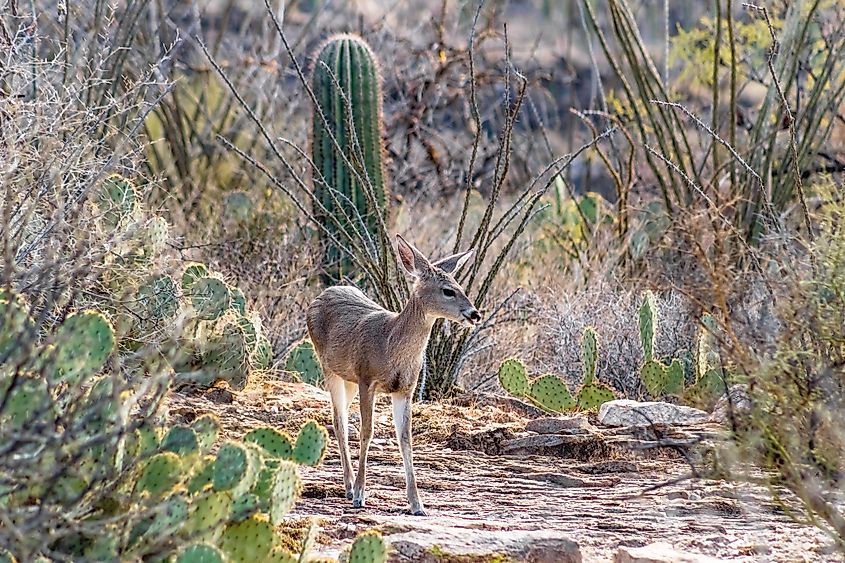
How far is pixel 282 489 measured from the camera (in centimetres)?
425

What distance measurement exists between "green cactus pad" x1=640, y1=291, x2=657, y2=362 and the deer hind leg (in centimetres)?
299

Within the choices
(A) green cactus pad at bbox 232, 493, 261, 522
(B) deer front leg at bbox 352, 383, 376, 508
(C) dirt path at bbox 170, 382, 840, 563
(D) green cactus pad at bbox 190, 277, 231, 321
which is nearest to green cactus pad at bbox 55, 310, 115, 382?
(A) green cactus pad at bbox 232, 493, 261, 522

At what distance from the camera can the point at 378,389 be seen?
5.88 m

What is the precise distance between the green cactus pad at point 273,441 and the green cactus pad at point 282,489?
647 millimetres

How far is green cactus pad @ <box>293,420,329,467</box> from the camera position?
5.07 metres

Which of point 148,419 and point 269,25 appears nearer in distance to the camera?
point 148,419

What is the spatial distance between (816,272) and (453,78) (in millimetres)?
11570

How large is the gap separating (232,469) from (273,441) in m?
0.88

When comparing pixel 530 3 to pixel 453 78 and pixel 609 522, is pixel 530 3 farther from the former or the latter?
pixel 609 522

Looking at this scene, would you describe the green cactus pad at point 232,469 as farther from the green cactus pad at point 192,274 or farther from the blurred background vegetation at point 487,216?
the green cactus pad at point 192,274

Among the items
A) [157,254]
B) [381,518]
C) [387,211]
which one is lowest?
[381,518]

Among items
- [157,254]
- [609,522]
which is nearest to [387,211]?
[157,254]

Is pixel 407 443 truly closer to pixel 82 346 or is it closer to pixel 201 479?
pixel 201 479

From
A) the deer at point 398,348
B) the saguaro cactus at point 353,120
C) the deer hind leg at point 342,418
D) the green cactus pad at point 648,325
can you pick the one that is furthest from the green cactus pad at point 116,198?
the green cactus pad at point 648,325
